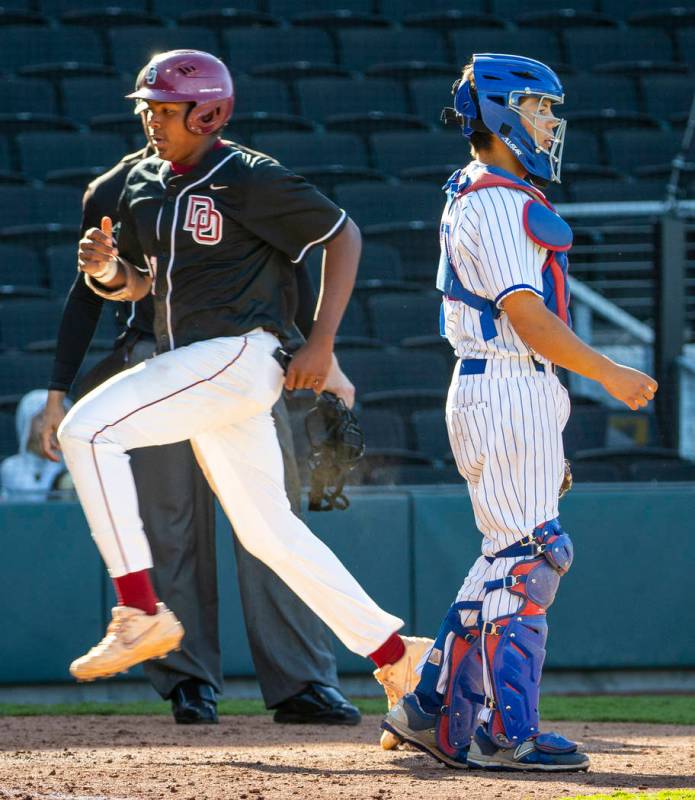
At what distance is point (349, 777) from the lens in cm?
313

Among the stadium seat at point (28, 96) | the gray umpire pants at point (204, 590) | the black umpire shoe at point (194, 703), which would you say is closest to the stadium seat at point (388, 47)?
the stadium seat at point (28, 96)

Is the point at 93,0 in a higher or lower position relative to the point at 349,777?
higher

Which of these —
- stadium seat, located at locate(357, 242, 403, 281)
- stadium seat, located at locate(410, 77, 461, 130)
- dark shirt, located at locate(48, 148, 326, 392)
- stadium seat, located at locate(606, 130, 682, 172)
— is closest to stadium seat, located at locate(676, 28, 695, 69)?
stadium seat, located at locate(606, 130, 682, 172)

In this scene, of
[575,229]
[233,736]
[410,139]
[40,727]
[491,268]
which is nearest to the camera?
[491,268]

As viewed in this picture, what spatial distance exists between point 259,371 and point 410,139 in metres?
5.96

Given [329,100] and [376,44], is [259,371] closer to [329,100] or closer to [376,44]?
[329,100]

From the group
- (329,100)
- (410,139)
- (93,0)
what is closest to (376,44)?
(329,100)

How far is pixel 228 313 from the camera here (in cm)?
358

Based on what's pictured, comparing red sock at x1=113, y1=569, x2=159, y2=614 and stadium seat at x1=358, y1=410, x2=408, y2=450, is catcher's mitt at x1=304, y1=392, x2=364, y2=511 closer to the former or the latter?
red sock at x1=113, y1=569, x2=159, y2=614

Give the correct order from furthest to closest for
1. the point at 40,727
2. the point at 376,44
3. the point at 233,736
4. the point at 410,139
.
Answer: the point at 376,44, the point at 410,139, the point at 40,727, the point at 233,736

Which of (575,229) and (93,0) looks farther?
(93,0)

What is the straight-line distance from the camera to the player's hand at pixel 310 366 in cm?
354

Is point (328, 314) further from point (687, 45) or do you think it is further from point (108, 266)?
point (687, 45)

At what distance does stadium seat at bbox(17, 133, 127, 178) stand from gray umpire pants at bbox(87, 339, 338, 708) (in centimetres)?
470
